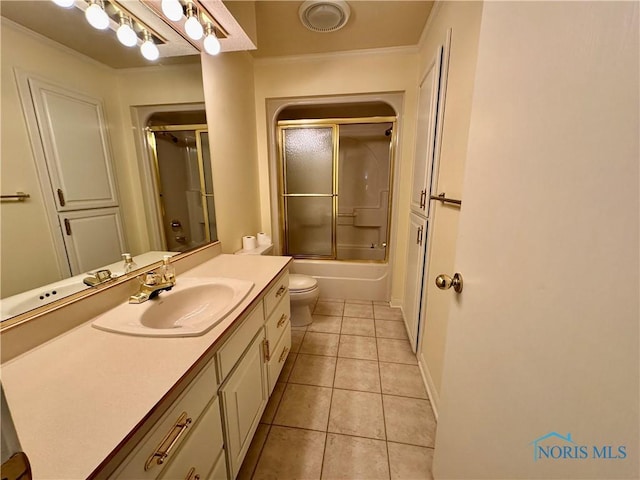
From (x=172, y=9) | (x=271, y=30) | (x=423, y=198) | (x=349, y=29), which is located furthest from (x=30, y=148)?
(x=349, y=29)

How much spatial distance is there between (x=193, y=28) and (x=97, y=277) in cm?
122

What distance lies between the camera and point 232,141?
1.92m

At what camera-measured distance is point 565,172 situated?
15.8 inches

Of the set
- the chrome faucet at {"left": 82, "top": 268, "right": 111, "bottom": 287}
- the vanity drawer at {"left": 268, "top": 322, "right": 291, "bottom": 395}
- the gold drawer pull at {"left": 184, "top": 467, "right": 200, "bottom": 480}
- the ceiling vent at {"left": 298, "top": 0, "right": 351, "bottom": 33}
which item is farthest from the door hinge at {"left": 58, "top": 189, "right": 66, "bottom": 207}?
the ceiling vent at {"left": 298, "top": 0, "right": 351, "bottom": 33}

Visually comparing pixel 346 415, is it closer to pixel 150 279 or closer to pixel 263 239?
pixel 150 279

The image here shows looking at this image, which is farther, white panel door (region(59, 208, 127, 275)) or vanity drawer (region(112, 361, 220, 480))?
white panel door (region(59, 208, 127, 275))

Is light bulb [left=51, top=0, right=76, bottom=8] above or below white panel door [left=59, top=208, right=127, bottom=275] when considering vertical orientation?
above

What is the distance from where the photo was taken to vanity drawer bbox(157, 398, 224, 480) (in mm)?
671

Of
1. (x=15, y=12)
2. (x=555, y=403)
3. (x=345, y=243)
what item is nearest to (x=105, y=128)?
(x=15, y=12)

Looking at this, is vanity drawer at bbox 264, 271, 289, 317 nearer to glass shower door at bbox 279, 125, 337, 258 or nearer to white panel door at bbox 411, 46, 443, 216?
white panel door at bbox 411, 46, 443, 216

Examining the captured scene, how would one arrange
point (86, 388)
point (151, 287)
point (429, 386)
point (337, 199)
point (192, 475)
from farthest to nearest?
point (337, 199) < point (429, 386) < point (151, 287) < point (192, 475) < point (86, 388)

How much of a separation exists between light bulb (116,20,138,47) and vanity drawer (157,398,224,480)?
1446mm

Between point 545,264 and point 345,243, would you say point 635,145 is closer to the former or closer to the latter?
point 545,264

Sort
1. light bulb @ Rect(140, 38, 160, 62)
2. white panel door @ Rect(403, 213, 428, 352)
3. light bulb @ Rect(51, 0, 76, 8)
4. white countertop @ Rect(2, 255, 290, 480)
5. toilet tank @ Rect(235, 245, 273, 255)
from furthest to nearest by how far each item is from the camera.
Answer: toilet tank @ Rect(235, 245, 273, 255) < white panel door @ Rect(403, 213, 428, 352) < light bulb @ Rect(140, 38, 160, 62) < light bulb @ Rect(51, 0, 76, 8) < white countertop @ Rect(2, 255, 290, 480)
